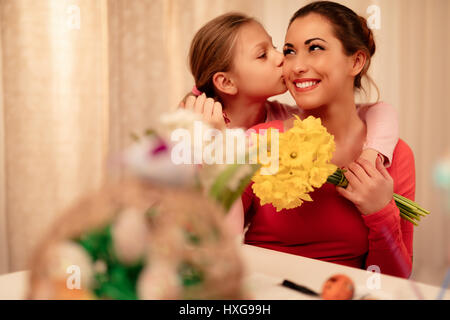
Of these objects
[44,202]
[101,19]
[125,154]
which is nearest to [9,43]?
[101,19]

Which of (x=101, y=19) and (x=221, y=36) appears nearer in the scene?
(x=221, y=36)

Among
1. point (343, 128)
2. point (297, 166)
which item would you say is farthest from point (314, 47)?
point (297, 166)

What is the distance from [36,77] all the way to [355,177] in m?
1.65

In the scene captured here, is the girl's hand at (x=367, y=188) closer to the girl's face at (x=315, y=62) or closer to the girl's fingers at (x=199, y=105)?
the girl's face at (x=315, y=62)

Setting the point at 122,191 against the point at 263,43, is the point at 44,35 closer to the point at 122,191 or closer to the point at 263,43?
the point at 263,43

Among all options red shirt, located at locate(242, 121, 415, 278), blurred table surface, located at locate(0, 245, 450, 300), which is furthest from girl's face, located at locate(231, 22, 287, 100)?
blurred table surface, located at locate(0, 245, 450, 300)

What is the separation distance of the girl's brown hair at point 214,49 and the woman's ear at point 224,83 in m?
0.02

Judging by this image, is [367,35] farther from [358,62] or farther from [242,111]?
[242,111]

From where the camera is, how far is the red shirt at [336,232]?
123cm

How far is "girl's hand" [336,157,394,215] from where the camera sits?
1.13 metres

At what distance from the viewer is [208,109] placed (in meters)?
1.27

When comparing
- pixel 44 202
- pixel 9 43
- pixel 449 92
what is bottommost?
pixel 44 202

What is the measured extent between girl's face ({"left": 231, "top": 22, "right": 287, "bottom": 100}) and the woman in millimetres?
81
